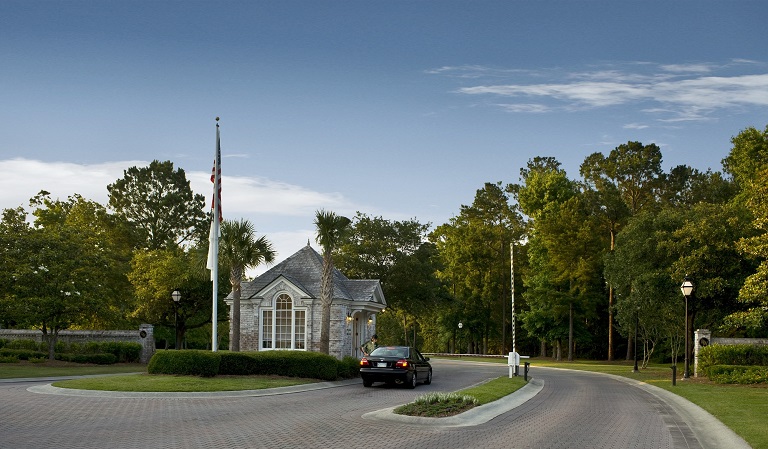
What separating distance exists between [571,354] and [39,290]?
42757mm

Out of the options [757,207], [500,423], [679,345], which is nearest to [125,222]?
[679,345]

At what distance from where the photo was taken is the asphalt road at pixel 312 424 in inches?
510

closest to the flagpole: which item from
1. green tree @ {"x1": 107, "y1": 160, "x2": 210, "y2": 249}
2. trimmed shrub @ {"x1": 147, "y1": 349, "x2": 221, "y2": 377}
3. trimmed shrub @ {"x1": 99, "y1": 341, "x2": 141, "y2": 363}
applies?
trimmed shrub @ {"x1": 147, "y1": 349, "x2": 221, "y2": 377}

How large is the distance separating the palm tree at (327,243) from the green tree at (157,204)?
1826 inches

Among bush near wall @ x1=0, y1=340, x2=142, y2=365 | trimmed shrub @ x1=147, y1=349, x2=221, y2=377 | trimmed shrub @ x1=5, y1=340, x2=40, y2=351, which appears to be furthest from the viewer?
trimmed shrub @ x1=5, y1=340, x2=40, y2=351

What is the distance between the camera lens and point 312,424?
15.4 meters

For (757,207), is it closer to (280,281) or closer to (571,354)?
(280,281)

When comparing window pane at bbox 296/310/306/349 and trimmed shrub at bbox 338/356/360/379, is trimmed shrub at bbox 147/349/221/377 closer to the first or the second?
trimmed shrub at bbox 338/356/360/379

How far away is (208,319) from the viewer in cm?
5212

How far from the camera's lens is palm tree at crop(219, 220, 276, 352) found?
3434 cm

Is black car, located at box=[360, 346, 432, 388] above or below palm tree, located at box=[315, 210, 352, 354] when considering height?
below

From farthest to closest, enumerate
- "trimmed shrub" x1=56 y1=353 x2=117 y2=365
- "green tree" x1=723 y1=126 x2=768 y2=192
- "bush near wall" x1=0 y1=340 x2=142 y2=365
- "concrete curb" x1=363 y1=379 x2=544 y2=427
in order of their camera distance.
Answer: "green tree" x1=723 y1=126 x2=768 y2=192
"bush near wall" x1=0 y1=340 x2=142 y2=365
"trimmed shrub" x1=56 y1=353 x2=117 y2=365
"concrete curb" x1=363 y1=379 x2=544 y2=427

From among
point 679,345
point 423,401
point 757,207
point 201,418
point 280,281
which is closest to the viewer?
point 201,418

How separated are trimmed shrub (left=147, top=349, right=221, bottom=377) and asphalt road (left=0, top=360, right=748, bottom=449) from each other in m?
4.13
